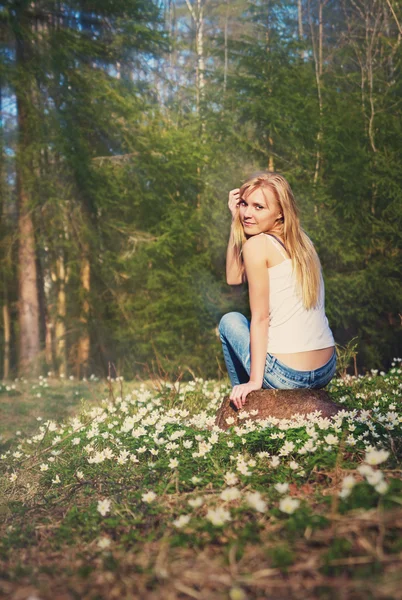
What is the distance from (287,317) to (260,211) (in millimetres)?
729

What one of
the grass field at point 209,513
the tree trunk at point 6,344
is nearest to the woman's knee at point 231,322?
the grass field at point 209,513

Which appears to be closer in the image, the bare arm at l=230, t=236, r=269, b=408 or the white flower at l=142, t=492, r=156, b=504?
the white flower at l=142, t=492, r=156, b=504

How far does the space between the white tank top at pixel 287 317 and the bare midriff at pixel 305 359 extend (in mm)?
31

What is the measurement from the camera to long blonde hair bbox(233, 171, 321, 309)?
3596mm

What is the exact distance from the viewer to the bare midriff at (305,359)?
366 centimetres

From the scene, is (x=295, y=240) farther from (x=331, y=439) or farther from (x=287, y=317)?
(x=331, y=439)

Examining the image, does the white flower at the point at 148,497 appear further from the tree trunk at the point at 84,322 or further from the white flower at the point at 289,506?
the tree trunk at the point at 84,322

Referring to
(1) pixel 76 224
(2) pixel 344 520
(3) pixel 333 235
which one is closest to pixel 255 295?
(2) pixel 344 520

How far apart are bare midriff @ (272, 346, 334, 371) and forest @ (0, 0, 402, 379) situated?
4767 mm

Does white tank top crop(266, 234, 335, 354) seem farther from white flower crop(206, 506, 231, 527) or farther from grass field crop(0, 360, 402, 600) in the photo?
white flower crop(206, 506, 231, 527)

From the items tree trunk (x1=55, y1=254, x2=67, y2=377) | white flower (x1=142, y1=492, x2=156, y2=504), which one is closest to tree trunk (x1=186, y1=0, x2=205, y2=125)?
tree trunk (x1=55, y1=254, x2=67, y2=377)

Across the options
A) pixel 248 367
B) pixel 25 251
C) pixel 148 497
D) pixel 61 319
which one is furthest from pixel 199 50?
pixel 148 497

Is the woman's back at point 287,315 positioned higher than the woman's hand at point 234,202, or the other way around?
the woman's hand at point 234,202

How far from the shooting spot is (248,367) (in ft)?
12.5
